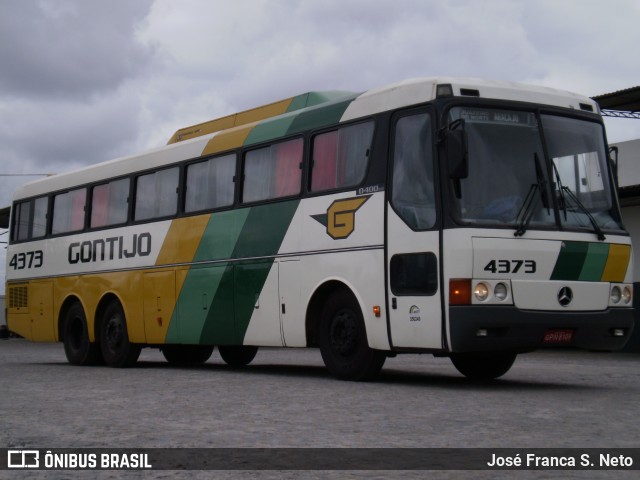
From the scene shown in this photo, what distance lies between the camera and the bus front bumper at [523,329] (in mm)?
11086

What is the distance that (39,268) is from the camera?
67.5ft

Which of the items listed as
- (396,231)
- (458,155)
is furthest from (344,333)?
(458,155)

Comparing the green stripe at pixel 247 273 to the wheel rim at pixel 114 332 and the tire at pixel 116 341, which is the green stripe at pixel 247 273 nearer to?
the tire at pixel 116 341

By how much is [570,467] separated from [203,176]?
1085 cm

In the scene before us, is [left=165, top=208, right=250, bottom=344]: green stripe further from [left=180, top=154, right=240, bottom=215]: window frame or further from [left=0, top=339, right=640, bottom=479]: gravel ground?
[left=0, top=339, right=640, bottom=479]: gravel ground

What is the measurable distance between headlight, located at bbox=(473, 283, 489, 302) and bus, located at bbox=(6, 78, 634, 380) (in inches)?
1.4

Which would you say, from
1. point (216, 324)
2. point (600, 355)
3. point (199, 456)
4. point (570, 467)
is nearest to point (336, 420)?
point (199, 456)

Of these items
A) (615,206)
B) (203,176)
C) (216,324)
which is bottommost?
(216,324)

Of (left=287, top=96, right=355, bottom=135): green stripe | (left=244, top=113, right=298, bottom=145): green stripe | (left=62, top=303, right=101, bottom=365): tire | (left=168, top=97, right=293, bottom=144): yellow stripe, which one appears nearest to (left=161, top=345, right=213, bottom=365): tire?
(left=62, top=303, right=101, bottom=365): tire

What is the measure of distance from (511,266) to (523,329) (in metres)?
0.68

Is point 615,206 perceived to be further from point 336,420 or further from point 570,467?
point 570,467

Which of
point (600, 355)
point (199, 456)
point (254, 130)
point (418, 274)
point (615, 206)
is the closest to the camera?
point (199, 456)

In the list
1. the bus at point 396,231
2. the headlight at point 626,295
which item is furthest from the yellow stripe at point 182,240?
the headlight at point 626,295

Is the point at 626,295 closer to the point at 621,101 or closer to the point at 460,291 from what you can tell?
the point at 460,291
